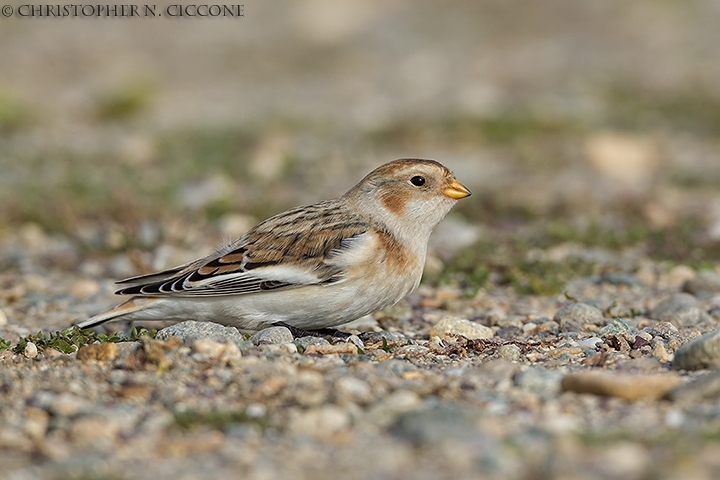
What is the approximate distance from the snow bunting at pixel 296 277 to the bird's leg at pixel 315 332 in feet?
0.11

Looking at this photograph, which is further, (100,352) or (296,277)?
(296,277)

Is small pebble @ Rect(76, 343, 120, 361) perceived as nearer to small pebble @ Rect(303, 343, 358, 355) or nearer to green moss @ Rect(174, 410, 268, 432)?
small pebble @ Rect(303, 343, 358, 355)

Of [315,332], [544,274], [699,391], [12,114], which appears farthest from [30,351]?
[12,114]

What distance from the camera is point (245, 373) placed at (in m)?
4.20

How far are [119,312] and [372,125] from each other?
7.57 metres

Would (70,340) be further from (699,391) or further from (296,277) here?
(699,391)

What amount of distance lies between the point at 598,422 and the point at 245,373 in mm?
1377

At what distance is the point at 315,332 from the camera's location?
18.8 feet

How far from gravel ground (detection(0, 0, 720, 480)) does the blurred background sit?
46 millimetres

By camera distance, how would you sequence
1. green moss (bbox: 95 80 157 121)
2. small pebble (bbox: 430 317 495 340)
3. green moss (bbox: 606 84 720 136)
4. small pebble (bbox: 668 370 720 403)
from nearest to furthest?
small pebble (bbox: 668 370 720 403), small pebble (bbox: 430 317 495 340), green moss (bbox: 606 84 720 136), green moss (bbox: 95 80 157 121)

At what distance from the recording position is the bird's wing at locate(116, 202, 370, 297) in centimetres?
535

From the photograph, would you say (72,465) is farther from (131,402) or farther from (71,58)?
(71,58)

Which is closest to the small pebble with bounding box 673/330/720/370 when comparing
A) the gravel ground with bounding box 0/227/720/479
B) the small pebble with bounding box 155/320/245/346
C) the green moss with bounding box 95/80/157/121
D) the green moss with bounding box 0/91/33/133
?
the gravel ground with bounding box 0/227/720/479

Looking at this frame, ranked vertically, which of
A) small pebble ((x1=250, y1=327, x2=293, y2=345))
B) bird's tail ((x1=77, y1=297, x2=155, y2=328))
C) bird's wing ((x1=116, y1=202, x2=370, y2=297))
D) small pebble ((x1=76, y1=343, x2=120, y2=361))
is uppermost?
bird's wing ((x1=116, y1=202, x2=370, y2=297))
